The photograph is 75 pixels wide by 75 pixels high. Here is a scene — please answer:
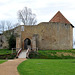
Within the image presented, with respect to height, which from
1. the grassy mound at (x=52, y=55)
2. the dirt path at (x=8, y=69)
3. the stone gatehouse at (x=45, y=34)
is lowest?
the grassy mound at (x=52, y=55)

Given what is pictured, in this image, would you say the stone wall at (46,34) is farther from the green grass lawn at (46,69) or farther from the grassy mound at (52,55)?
the green grass lawn at (46,69)

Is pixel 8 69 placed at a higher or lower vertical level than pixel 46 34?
lower

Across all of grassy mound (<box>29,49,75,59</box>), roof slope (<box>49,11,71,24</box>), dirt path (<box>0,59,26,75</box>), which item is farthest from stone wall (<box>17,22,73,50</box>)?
dirt path (<box>0,59,26,75</box>)

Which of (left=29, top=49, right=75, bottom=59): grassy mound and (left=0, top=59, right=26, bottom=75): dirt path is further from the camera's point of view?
(left=29, top=49, right=75, bottom=59): grassy mound

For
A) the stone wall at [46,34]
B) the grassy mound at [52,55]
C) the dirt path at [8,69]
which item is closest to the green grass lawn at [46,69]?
the dirt path at [8,69]

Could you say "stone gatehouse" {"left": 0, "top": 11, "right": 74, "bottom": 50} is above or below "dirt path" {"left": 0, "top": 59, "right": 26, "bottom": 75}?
above

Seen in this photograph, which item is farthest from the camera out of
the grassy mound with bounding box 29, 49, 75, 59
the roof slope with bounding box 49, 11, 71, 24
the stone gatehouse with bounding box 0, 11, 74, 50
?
the roof slope with bounding box 49, 11, 71, 24

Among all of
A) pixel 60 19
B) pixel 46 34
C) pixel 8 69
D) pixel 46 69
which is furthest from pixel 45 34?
pixel 8 69

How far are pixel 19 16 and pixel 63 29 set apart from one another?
2196 centimetres

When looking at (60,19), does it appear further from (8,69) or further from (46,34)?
(8,69)

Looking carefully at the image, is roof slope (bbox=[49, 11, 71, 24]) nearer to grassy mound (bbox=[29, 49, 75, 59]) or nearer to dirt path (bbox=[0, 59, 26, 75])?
grassy mound (bbox=[29, 49, 75, 59])

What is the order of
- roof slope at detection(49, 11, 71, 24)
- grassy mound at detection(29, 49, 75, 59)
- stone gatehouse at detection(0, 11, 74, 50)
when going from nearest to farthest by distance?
grassy mound at detection(29, 49, 75, 59) → stone gatehouse at detection(0, 11, 74, 50) → roof slope at detection(49, 11, 71, 24)

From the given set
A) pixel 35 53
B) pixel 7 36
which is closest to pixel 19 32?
pixel 7 36

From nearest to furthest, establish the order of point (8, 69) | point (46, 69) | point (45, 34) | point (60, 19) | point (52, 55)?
point (46, 69)
point (8, 69)
point (52, 55)
point (45, 34)
point (60, 19)
